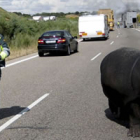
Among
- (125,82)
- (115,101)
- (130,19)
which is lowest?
(130,19)

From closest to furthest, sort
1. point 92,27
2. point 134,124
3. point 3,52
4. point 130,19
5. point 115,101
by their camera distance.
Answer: point 134,124 → point 115,101 → point 3,52 → point 92,27 → point 130,19

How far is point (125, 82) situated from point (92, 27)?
32067 millimetres

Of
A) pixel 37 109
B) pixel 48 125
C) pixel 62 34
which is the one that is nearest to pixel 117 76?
pixel 48 125

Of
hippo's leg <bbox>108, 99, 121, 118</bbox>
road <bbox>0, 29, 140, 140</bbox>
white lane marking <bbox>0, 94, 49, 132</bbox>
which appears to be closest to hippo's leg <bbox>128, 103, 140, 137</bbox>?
road <bbox>0, 29, 140, 140</bbox>

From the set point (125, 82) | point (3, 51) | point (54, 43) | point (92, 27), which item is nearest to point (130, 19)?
point (92, 27)

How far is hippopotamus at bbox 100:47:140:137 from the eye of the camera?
5355 mm

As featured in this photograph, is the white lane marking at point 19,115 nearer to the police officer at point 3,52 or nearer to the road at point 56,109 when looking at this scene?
the road at point 56,109

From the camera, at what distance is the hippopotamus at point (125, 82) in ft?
17.6

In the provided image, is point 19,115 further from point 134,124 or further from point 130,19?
point 130,19

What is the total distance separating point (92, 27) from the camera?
1464 inches

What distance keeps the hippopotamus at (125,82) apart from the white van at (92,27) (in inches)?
1205

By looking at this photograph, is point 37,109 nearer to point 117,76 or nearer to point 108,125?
point 108,125

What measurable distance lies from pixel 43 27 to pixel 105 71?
4433cm

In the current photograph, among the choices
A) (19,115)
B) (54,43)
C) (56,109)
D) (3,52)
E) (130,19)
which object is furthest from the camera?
(130,19)
